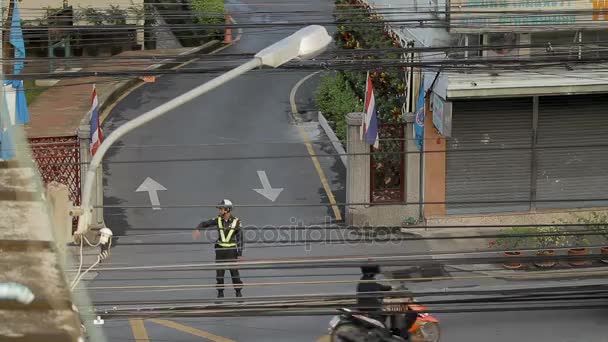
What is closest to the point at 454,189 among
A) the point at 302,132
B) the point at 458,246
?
the point at 458,246

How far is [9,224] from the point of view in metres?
5.14

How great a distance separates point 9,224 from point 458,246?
1503cm

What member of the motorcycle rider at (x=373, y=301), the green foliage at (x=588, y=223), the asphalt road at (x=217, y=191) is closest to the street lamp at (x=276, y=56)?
the motorcycle rider at (x=373, y=301)

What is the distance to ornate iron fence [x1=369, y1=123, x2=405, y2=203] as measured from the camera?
2061 centimetres

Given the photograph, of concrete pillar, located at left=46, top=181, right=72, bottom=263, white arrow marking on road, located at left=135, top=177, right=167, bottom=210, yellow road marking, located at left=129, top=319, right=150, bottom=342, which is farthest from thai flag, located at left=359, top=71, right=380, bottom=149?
concrete pillar, located at left=46, top=181, right=72, bottom=263

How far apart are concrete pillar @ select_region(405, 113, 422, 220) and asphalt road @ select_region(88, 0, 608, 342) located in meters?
1.02

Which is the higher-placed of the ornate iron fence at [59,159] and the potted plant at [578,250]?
the ornate iron fence at [59,159]

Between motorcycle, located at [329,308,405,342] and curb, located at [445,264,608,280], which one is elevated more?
motorcycle, located at [329,308,405,342]

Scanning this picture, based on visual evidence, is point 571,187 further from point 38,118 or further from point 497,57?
point 38,118

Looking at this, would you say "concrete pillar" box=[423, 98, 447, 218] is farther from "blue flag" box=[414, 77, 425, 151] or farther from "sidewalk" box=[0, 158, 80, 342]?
"sidewalk" box=[0, 158, 80, 342]

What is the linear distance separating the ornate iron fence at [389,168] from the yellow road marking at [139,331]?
19.0ft

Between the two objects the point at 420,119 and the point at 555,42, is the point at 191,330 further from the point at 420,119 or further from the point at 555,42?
the point at 555,42

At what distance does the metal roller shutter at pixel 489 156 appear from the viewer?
2064cm

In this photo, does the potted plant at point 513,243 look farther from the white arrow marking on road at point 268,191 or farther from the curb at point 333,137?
the curb at point 333,137
